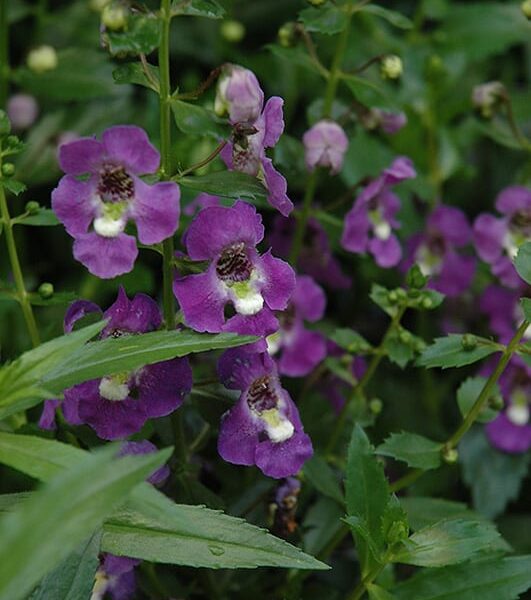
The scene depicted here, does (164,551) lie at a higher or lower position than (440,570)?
higher

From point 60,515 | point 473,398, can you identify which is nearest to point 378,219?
point 473,398

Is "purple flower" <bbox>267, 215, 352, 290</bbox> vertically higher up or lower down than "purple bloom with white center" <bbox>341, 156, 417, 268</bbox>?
lower down

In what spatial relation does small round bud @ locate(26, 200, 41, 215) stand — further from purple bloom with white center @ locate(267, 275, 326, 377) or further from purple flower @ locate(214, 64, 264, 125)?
purple bloom with white center @ locate(267, 275, 326, 377)

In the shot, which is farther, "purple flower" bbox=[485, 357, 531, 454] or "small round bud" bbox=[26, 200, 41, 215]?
"purple flower" bbox=[485, 357, 531, 454]

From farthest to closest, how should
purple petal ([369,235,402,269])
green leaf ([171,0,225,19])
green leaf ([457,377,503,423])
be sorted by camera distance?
purple petal ([369,235,402,269]) < green leaf ([457,377,503,423]) < green leaf ([171,0,225,19])

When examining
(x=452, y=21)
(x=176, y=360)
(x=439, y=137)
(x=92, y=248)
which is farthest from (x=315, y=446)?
(x=452, y=21)

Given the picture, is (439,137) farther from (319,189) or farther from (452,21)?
(452,21)

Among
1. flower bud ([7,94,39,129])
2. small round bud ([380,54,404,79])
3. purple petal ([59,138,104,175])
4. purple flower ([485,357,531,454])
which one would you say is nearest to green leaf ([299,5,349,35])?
small round bud ([380,54,404,79])
